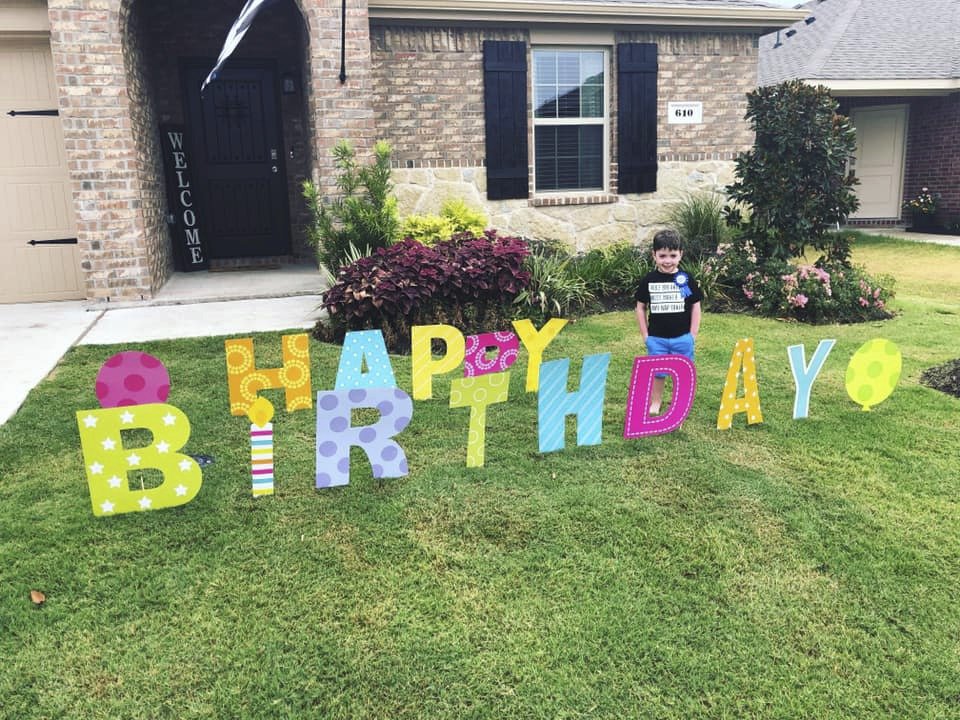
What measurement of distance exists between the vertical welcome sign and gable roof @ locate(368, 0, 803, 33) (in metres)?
3.00

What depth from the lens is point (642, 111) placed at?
950 centimetres

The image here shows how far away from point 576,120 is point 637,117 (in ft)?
2.56

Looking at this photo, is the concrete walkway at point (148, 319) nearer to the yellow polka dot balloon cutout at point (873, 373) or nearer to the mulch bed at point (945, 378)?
the yellow polka dot balloon cutout at point (873, 373)

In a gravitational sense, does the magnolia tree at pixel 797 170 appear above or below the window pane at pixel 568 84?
below

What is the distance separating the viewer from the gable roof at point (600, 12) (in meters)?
8.35

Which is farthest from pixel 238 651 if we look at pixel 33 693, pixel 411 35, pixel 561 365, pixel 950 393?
pixel 411 35

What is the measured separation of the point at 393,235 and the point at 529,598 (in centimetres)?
527

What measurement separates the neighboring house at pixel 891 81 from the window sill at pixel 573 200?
6.26 m

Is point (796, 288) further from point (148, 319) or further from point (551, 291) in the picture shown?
point (148, 319)

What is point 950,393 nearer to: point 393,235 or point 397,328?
point 397,328

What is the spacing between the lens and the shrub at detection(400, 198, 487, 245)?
25.1 ft

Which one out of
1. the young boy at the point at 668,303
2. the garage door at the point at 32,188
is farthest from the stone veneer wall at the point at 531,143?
the young boy at the point at 668,303

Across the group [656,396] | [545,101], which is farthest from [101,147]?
[656,396]

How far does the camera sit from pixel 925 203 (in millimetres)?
14109
